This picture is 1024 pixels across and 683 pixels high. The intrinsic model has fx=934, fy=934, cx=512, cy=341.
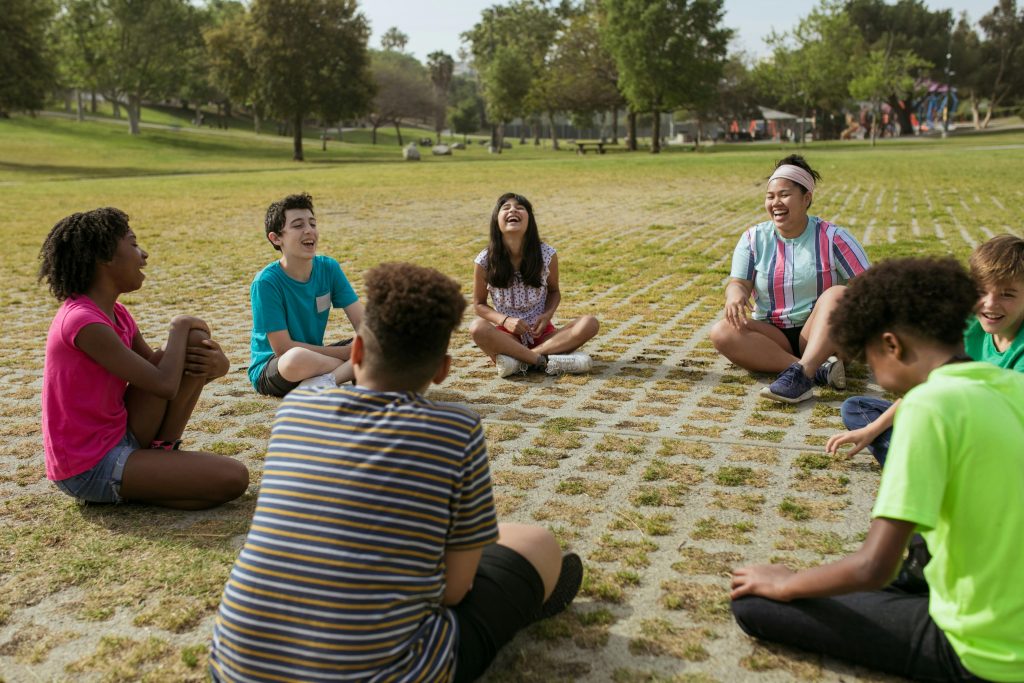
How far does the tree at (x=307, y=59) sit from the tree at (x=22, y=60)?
10.9 meters

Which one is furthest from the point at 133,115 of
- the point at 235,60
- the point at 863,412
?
the point at 863,412

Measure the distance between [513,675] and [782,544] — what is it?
4.79 ft

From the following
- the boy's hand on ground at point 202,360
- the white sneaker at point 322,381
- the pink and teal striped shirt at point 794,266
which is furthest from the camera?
the pink and teal striped shirt at point 794,266

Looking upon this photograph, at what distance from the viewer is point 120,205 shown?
69.2 feet

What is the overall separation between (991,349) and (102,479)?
4118mm

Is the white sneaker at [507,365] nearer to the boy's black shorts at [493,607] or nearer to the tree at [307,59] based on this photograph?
the boy's black shorts at [493,607]

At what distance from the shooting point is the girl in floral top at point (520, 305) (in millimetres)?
6734

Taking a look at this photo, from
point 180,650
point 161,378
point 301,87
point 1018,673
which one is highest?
point 301,87

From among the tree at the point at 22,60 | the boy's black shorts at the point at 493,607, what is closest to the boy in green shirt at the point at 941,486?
the boy's black shorts at the point at 493,607

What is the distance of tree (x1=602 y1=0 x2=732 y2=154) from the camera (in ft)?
191

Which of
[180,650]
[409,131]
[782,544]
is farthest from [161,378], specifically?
[409,131]

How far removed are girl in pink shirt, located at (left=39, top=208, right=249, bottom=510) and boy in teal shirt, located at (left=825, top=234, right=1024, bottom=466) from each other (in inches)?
115

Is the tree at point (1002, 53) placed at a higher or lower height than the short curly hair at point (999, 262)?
higher

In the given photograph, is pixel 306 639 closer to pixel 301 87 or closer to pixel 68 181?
pixel 68 181
